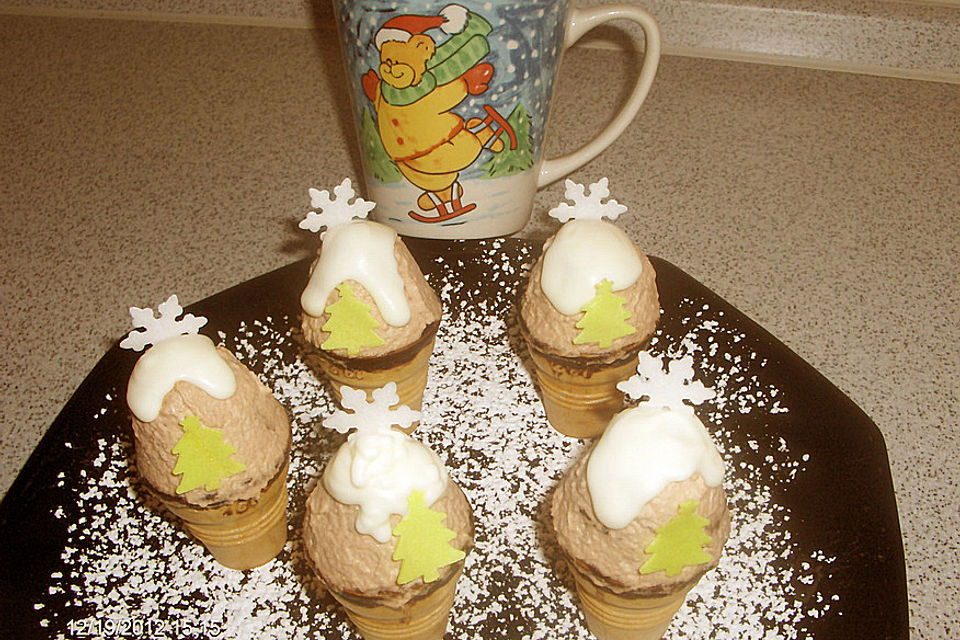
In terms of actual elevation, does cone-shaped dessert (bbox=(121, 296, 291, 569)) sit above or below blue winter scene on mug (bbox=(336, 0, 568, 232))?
below

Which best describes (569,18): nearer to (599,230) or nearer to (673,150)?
(599,230)

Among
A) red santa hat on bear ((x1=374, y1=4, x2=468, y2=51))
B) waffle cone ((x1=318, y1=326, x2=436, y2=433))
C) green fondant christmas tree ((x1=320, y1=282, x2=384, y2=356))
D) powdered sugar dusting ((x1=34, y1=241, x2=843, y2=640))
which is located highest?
red santa hat on bear ((x1=374, y1=4, x2=468, y2=51))

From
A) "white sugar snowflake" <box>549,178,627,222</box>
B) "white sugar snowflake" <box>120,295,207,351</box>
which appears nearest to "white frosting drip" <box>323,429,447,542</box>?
"white sugar snowflake" <box>120,295,207,351</box>

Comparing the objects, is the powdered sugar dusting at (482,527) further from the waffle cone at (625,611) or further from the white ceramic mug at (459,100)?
the white ceramic mug at (459,100)

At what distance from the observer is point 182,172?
4.69ft

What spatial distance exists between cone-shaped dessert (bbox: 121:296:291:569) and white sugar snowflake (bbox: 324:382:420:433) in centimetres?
12

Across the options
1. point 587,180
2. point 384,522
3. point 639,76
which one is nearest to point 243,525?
point 384,522

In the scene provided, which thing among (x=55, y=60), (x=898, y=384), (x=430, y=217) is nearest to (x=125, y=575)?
(x=430, y=217)

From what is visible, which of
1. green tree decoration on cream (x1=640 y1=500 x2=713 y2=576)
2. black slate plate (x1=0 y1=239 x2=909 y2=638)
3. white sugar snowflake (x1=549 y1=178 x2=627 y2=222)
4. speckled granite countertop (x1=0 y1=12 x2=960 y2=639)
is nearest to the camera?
green tree decoration on cream (x1=640 y1=500 x2=713 y2=576)

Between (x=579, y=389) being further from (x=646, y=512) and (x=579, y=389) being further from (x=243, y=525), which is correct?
(x=243, y=525)

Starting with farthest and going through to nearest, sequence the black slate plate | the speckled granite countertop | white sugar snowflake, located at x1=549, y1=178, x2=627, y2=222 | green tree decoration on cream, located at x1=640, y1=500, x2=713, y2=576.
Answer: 1. the speckled granite countertop
2. white sugar snowflake, located at x1=549, y1=178, x2=627, y2=222
3. the black slate plate
4. green tree decoration on cream, located at x1=640, y1=500, x2=713, y2=576

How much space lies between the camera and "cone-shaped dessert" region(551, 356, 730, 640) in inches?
27.4

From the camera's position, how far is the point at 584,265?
2.83 ft

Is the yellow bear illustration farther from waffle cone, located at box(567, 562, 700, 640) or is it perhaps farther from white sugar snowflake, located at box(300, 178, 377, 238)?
waffle cone, located at box(567, 562, 700, 640)
